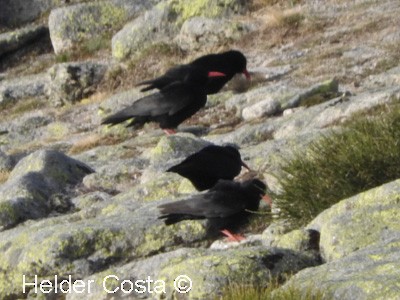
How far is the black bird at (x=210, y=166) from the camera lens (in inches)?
533

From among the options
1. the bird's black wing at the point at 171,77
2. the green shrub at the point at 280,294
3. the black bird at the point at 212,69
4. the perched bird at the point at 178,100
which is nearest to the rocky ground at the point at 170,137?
the green shrub at the point at 280,294

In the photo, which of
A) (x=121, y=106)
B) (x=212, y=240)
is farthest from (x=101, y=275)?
(x=121, y=106)

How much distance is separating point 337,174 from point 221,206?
121 cm

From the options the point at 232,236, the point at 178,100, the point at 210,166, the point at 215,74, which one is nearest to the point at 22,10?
the point at 215,74

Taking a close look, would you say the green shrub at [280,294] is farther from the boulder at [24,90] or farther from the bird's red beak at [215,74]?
the boulder at [24,90]

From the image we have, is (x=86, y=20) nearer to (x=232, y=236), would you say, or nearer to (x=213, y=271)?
(x=232, y=236)

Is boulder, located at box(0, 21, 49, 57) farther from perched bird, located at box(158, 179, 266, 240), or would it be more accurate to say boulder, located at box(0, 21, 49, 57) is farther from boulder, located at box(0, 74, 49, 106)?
perched bird, located at box(158, 179, 266, 240)

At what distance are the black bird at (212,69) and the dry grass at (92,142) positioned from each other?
199 centimetres

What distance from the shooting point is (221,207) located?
11289 millimetres

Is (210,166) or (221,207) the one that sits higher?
(221,207)

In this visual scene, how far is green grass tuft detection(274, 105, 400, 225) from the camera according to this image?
1093cm

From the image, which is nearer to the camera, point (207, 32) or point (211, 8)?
point (207, 32)

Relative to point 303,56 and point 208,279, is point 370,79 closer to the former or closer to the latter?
point 303,56

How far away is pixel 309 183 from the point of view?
11.1 metres
